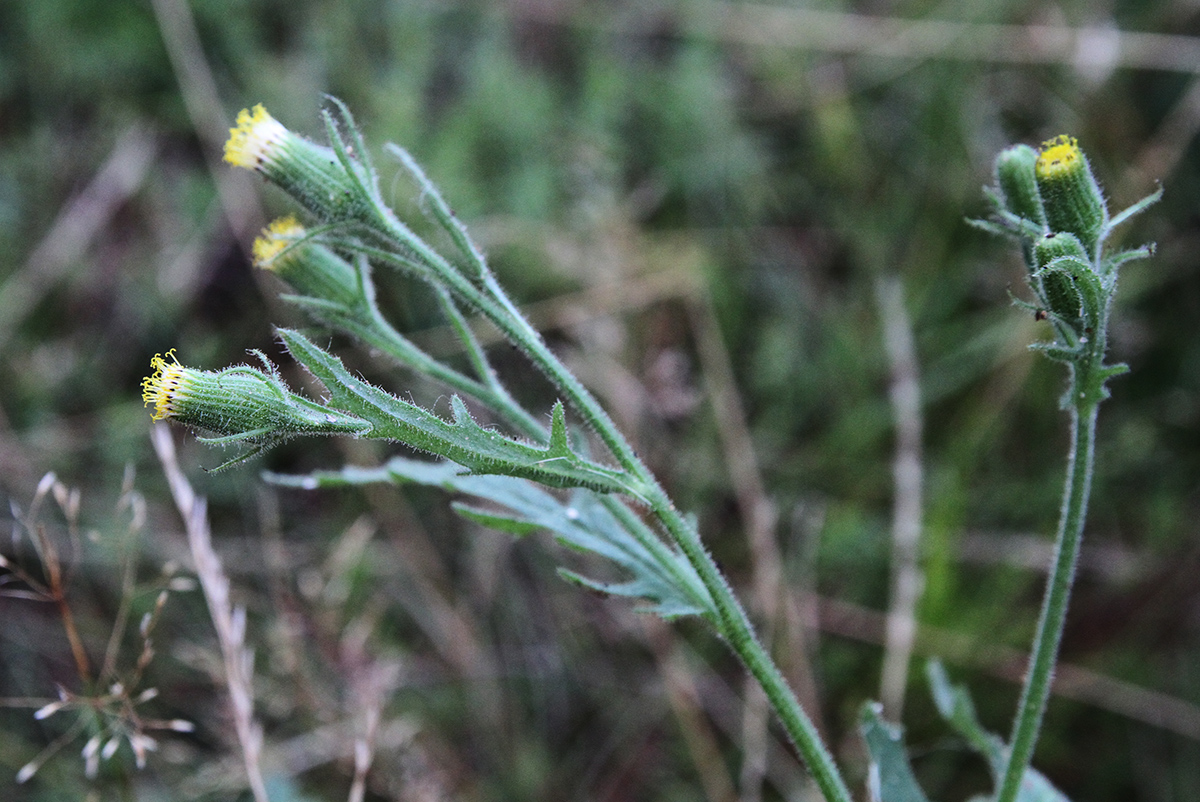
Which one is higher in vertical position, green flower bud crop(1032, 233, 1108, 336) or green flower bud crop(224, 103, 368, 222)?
green flower bud crop(224, 103, 368, 222)

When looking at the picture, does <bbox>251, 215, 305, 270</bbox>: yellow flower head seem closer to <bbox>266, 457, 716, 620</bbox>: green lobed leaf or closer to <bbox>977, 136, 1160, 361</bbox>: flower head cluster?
<bbox>266, 457, 716, 620</bbox>: green lobed leaf

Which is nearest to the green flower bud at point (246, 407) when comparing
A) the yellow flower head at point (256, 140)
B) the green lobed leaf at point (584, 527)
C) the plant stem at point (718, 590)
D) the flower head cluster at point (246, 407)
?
the flower head cluster at point (246, 407)

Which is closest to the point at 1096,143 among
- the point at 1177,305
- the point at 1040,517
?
the point at 1177,305

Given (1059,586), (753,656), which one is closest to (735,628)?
(753,656)

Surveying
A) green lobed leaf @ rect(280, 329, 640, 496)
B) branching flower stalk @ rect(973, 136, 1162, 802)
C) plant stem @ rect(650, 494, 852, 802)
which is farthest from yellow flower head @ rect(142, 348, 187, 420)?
branching flower stalk @ rect(973, 136, 1162, 802)

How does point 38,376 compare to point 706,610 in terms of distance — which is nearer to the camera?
point 706,610

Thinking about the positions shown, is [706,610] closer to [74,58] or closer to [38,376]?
[38,376]
